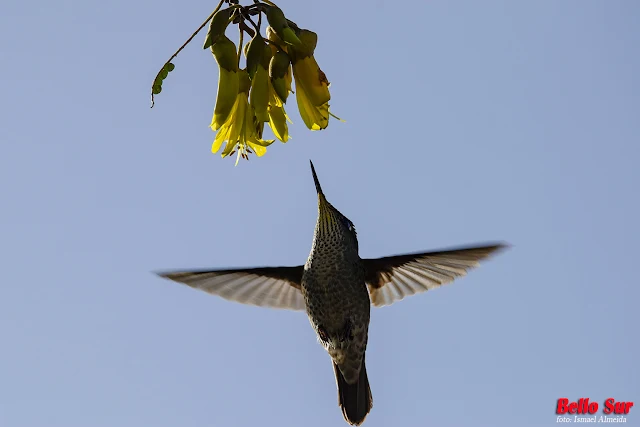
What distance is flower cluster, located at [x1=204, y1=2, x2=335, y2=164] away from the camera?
3.09 metres

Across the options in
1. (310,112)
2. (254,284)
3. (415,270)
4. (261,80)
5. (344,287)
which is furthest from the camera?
(344,287)

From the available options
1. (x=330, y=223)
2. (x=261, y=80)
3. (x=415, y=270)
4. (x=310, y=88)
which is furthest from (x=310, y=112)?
(x=415, y=270)

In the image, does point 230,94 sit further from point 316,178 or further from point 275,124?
point 316,178

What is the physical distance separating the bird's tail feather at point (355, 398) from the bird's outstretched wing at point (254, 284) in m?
0.45

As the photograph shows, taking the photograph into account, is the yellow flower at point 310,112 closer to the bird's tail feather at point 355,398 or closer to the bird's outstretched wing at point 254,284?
the bird's outstretched wing at point 254,284

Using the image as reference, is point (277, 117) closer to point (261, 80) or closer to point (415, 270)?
point (261, 80)

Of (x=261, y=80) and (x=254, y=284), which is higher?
(x=261, y=80)

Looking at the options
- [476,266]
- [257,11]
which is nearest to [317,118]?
Result: [257,11]

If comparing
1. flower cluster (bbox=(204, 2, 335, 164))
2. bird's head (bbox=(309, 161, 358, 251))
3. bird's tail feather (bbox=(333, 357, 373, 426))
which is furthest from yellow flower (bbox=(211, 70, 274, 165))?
bird's tail feather (bbox=(333, 357, 373, 426))

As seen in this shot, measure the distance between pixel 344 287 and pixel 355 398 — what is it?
22.2 inches

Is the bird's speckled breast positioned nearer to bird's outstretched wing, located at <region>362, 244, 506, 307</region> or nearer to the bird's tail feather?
bird's outstretched wing, located at <region>362, 244, 506, 307</region>

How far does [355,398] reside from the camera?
4.75 meters

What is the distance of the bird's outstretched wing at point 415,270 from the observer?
4120 millimetres

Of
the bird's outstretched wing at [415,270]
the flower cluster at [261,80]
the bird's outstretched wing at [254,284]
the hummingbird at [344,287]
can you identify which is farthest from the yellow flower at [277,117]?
the bird's outstretched wing at [415,270]
